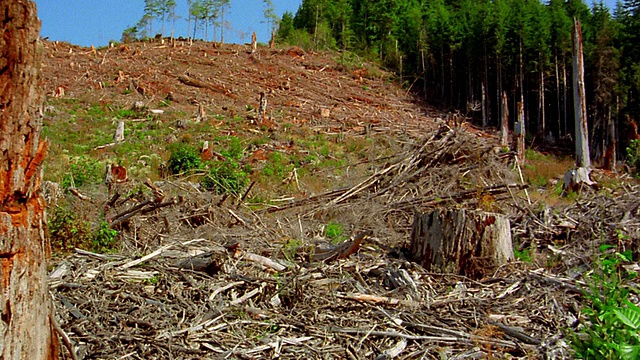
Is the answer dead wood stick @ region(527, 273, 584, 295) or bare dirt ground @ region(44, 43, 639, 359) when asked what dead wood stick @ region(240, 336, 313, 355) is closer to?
bare dirt ground @ region(44, 43, 639, 359)

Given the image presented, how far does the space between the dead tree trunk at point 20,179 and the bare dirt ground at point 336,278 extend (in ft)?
2.20

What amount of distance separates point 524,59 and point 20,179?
3433cm

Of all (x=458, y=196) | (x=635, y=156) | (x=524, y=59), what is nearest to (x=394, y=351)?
(x=458, y=196)

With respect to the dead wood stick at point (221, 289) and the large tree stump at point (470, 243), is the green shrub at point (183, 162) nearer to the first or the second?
the large tree stump at point (470, 243)

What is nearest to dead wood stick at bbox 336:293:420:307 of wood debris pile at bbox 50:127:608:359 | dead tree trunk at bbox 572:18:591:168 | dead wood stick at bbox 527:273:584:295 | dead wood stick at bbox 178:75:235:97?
wood debris pile at bbox 50:127:608:359

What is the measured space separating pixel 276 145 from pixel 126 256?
42.7 feet

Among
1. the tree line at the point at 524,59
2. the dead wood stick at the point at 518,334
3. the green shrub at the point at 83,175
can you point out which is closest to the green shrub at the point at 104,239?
the dead wood stick at the point at 518,334

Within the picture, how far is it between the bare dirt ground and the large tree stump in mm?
97

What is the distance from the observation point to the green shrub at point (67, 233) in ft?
15.1

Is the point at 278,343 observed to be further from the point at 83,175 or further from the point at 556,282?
the point at 83,175

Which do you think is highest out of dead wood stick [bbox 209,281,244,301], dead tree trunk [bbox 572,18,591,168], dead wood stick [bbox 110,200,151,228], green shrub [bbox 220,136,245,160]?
dead tree trunk [bbox 572,18,591,168]

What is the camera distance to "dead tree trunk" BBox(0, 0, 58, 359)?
2.02 metres

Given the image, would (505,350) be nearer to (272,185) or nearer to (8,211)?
(8,211)

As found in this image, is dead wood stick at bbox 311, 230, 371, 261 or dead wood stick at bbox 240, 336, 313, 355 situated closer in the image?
dead wood stick at bbox 240, 336, 313, 355
